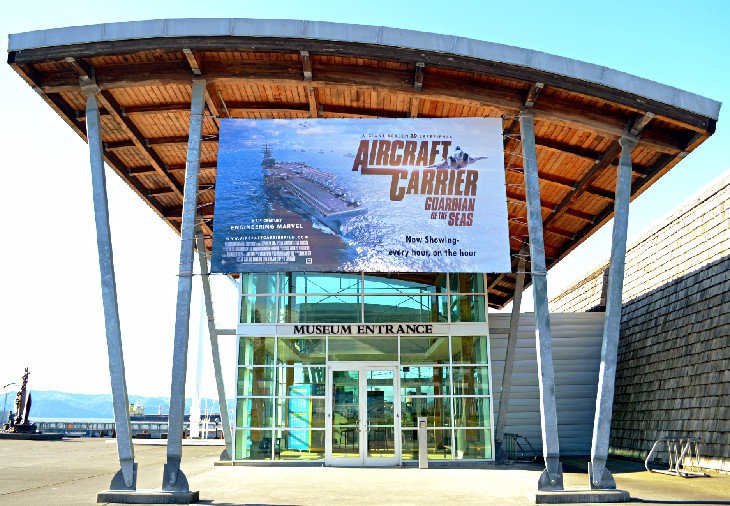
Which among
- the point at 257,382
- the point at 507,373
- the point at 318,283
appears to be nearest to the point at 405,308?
the point at 318,283

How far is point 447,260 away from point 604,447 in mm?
3685

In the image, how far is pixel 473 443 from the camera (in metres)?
16.2

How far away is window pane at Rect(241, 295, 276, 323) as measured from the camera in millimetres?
16844

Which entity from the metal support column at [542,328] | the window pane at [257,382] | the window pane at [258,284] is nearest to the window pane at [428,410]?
the window pane at [257,382]

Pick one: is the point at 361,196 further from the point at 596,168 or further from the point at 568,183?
the point at 568,183

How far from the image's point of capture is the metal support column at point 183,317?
9641mm

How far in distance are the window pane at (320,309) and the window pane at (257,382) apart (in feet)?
4.35

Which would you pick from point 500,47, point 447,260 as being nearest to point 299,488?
point 447,260

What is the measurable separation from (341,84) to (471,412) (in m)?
8.73

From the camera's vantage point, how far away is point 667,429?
16641 millimetres

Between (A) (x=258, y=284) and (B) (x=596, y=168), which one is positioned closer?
(B) (x=596, y=168)

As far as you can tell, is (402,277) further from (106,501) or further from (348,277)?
(106,501)

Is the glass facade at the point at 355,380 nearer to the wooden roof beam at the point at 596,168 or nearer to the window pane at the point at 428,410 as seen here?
the window pane at the point at 428,410

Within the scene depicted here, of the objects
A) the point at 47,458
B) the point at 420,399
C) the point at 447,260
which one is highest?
the point at 447,260
